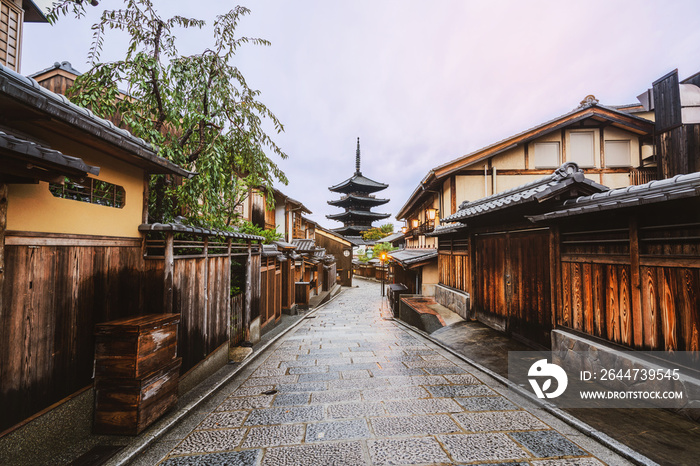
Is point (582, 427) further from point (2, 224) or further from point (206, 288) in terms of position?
point (2, 224)

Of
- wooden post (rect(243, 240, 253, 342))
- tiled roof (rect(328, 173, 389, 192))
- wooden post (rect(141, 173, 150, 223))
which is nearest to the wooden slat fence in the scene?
wooden post (rect(141, 173, 150, 223))

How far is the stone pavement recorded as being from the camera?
3.49 meters

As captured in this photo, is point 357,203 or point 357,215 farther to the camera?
point 357,203

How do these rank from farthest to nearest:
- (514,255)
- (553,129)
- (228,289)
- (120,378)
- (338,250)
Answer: (338,250) < (553,129) < (514,255) < (228,289) < (120,378)

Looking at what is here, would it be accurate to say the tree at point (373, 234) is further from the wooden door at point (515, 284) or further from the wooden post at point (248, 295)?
the wooden post at point (248, 295)

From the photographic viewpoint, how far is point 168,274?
4883mm

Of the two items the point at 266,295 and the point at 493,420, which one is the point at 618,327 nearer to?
the point at 493,420

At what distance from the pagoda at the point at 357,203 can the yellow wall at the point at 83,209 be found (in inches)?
1820

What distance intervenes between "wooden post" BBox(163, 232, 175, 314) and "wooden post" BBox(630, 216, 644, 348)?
812 centimetres

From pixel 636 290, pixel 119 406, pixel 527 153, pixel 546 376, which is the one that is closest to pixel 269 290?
pixel 119 406

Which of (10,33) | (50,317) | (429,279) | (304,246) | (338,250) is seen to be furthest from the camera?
(338,250)

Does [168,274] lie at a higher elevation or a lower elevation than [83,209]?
lower

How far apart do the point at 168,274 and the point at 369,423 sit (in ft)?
13.8

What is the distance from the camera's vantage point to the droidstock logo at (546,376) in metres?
4.94
